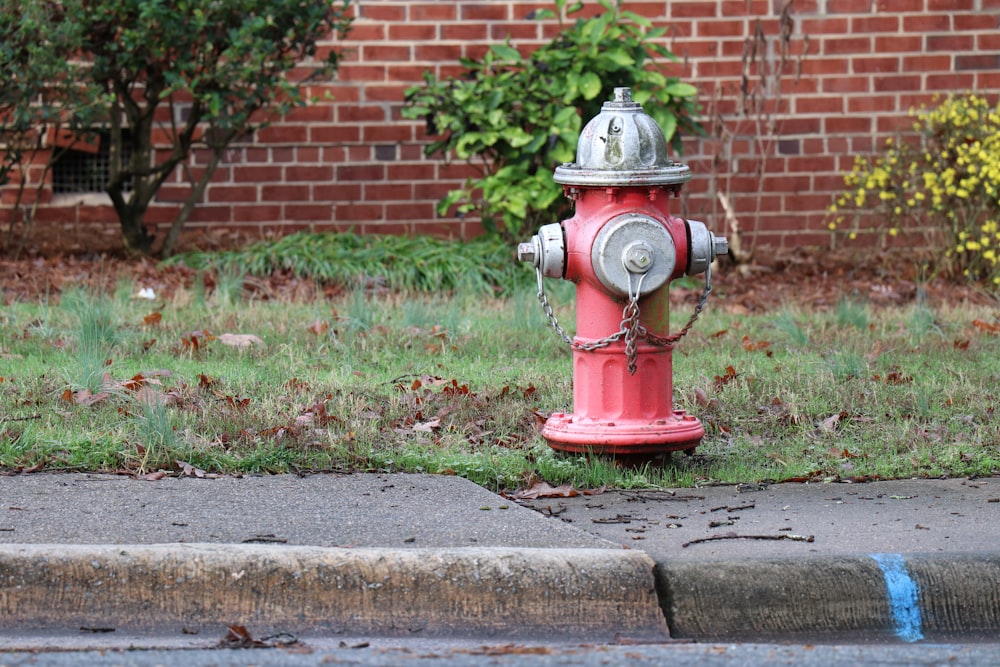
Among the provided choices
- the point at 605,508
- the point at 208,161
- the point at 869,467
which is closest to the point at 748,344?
the point at 869,467

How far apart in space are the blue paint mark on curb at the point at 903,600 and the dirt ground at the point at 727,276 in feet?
14.7

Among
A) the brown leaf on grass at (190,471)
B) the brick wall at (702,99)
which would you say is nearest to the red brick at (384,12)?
the brick wall at (702,99)

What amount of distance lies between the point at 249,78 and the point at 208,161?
4.43 feet

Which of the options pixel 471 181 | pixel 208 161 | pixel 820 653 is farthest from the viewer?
pixel 208 161

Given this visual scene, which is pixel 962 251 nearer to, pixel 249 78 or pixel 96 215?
pixel 249 78

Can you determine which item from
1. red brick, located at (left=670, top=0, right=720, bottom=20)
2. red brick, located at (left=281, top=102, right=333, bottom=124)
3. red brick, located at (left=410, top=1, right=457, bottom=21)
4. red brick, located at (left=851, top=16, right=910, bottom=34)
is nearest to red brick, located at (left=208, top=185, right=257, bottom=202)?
red brick, located at (left=281, top=102, right=333, bottom=124)

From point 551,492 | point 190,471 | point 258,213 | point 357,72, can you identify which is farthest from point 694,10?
point 190,471

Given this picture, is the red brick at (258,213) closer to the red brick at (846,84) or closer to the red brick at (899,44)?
the red brick at (846,84)

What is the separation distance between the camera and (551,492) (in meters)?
4.61

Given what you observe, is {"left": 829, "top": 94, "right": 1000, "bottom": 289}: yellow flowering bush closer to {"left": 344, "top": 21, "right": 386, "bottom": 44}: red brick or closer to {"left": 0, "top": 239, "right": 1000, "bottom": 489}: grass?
{"left": 0, "top": 239, "right": 1000, "bottom": 489}: grass

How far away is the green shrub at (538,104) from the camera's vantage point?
9.02 metres

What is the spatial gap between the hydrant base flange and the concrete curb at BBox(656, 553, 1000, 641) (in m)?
0.99

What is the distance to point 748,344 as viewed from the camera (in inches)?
271

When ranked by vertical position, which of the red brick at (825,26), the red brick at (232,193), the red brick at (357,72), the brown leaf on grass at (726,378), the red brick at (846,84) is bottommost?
the brown leaf on grass at (726,378)
